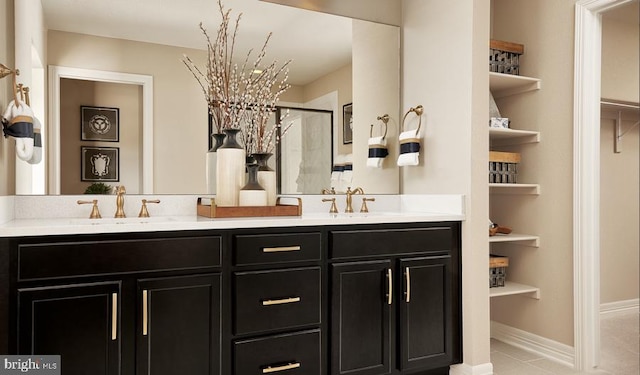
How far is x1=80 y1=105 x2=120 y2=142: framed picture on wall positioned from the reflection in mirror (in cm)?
86

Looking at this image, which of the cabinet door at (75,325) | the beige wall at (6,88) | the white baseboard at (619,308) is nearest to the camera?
the cabinet door at (75,325)

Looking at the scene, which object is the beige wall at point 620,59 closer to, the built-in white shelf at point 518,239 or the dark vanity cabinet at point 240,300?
the built-in white shelf at point 518,239

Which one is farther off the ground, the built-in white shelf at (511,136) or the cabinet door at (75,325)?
the built-in white shelf at (511,136)

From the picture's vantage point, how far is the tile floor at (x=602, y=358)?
2652 millimetres

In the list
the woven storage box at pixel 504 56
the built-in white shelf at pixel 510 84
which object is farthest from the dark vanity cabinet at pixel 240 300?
the woven storage box at pixel 504 56

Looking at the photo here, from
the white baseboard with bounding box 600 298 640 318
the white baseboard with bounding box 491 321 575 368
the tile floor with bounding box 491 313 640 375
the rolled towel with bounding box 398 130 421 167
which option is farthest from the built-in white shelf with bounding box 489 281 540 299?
the white baseboard with bounding box 600 298 640 318

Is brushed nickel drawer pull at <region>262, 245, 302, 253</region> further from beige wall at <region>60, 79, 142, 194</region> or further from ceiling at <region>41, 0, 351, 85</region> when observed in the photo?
ceiling at <region>41, 0, 351, 85</region>

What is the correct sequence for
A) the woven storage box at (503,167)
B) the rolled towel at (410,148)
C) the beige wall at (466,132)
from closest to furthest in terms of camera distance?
the beige wall at (466,132) → the rolled towel at (410,148) → the woven storage box at (503,167)

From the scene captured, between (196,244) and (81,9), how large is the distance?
52.0 inches

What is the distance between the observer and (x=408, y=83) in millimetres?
2977

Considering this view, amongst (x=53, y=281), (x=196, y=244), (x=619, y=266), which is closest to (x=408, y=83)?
(x=196, y=244)

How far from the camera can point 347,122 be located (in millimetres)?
2893

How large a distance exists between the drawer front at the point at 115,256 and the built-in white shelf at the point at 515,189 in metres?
1.78

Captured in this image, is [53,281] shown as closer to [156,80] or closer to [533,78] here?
[156,80]
